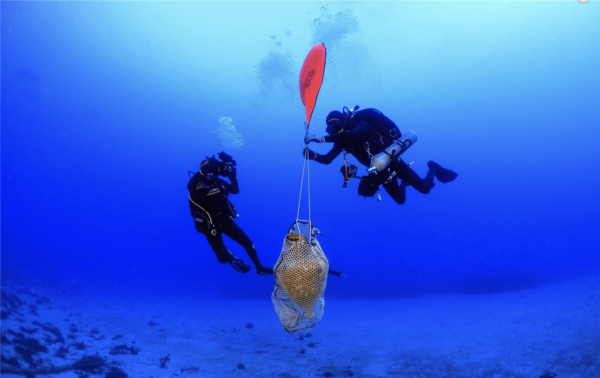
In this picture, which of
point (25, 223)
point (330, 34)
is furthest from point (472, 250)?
point (25, 223)

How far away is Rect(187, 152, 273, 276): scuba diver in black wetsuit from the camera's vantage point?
5148 mm

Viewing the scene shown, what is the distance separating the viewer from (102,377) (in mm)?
7754

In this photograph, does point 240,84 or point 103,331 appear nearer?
point 103,331

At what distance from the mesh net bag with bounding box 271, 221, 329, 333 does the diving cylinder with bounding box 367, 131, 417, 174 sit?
60.3 inches

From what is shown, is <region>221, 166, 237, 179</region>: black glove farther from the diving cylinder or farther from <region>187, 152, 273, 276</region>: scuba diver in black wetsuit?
the diving cylinder

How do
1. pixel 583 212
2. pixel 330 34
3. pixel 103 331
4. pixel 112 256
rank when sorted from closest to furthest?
pixel 103 331 → pixel 330 34 → pixel 583 212 → pixel 112 256

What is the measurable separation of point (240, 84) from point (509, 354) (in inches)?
1724

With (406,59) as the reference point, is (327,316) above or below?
below

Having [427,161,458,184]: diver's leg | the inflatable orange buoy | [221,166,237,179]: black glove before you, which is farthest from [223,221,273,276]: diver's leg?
[427,161,458,184]: diver's leg

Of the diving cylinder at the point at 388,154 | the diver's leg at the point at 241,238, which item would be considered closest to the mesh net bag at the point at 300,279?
the diving cylinder at the point at 388,154

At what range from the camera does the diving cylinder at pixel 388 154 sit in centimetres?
430

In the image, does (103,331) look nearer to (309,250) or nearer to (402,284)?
(309,250)

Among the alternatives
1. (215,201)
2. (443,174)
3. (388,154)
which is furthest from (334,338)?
(388,154)

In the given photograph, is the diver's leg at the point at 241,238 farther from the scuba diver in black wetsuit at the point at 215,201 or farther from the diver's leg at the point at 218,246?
the diver's leg at the point at 218,246
